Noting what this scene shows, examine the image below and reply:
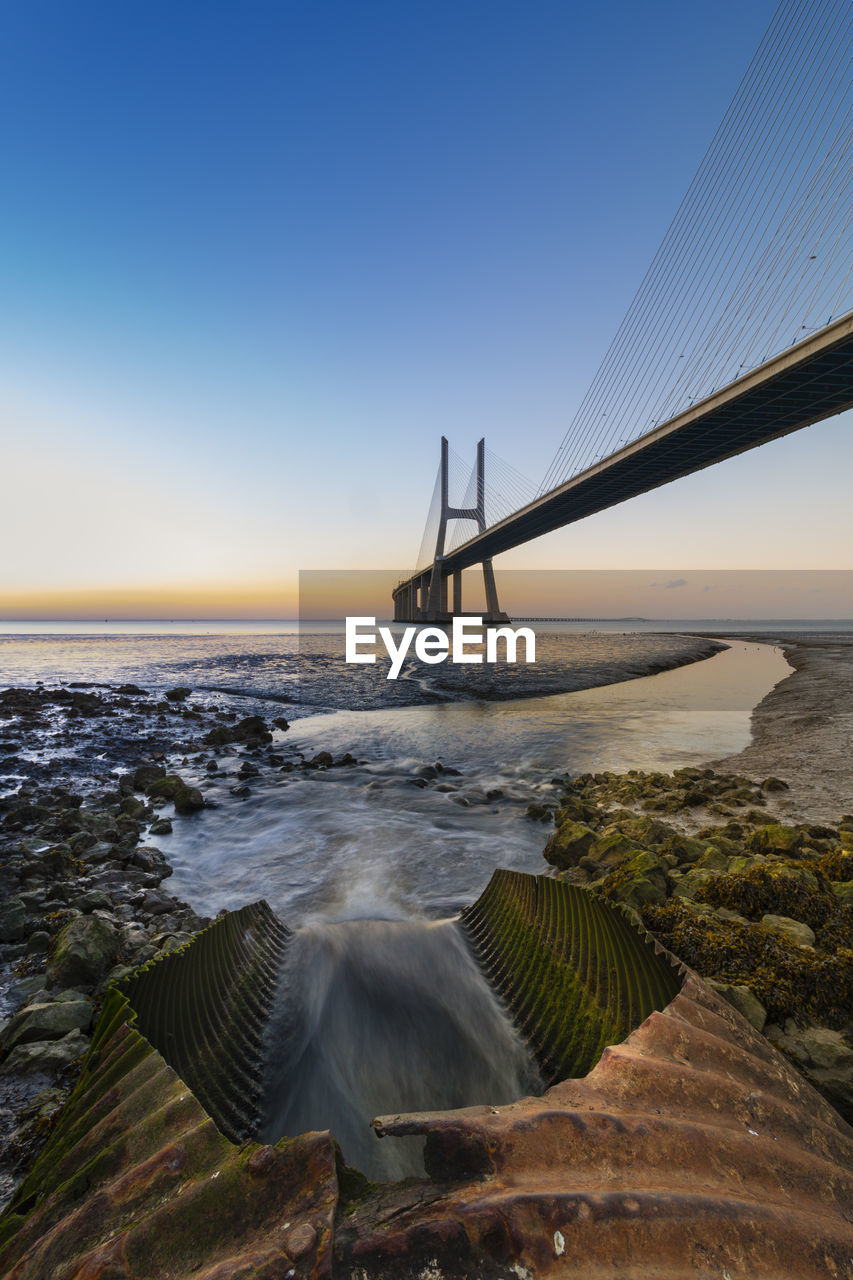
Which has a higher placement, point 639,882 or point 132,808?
point 639,882

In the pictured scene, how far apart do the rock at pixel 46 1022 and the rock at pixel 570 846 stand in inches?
162

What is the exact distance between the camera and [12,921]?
4.06 meters

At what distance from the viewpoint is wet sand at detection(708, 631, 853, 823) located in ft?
22.1

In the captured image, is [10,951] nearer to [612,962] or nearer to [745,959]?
[612,962]

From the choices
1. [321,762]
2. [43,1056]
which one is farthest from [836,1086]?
[321,762]

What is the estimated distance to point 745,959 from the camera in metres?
3.08

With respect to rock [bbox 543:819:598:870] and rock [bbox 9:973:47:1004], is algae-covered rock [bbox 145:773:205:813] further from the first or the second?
rock [bbox 543:819:598:870]

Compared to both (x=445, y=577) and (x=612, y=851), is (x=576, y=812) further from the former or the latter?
(x=445, y=577)

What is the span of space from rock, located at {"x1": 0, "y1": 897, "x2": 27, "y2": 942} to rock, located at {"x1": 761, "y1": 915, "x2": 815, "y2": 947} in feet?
17.0

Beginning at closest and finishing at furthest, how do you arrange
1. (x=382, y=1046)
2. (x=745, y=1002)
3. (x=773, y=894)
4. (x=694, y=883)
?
1. (x=745, y=1002)
2. (x=382, y=1046)
3. (x=773, y=894)
4. (x=694, y=883)

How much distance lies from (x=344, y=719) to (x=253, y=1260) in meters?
14.5

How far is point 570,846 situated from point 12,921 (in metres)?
4.77

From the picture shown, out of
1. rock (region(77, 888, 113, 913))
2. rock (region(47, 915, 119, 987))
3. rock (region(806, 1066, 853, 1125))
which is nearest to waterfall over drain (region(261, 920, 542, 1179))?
rock (region(47, 915, 119, 987))

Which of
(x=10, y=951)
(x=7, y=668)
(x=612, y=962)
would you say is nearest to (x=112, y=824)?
(x=10, y=951)
